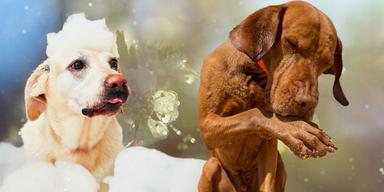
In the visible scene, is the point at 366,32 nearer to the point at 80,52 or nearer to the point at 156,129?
the point at 156,129

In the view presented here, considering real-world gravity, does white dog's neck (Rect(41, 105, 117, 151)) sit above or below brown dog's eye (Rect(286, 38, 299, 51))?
below

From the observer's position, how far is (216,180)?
1.44 m

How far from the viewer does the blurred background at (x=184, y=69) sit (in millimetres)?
2152

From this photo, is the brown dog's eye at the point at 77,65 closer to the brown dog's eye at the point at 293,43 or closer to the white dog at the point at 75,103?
the white dog at the point at 75,103

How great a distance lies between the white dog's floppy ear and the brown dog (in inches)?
40.9

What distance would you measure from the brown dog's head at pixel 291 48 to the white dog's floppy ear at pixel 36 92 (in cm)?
122

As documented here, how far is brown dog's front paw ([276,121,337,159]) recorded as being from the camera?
3.69ft

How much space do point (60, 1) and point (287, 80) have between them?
144 centimetres

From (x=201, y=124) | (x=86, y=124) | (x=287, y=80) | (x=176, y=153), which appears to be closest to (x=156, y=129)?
Result: (x=176, y=153)

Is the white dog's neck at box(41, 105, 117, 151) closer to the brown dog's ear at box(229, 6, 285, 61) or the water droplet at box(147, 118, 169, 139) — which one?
the water droplet at box(147, 118, 169, 139)

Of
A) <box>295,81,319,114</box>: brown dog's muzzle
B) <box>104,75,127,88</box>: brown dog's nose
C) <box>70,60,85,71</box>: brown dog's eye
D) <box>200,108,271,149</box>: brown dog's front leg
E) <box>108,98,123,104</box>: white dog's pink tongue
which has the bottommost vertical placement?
<box>108,98,123,104</box>: white dog's pink tongue

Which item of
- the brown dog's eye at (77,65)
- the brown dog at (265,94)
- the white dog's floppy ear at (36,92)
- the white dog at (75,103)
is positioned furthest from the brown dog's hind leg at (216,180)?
the white dog's floppy ear at (36,92)

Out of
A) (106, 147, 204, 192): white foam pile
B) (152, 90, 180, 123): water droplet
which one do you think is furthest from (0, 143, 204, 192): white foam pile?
(152, 90, 180, 123): water droplet

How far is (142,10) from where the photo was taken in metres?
2.32
